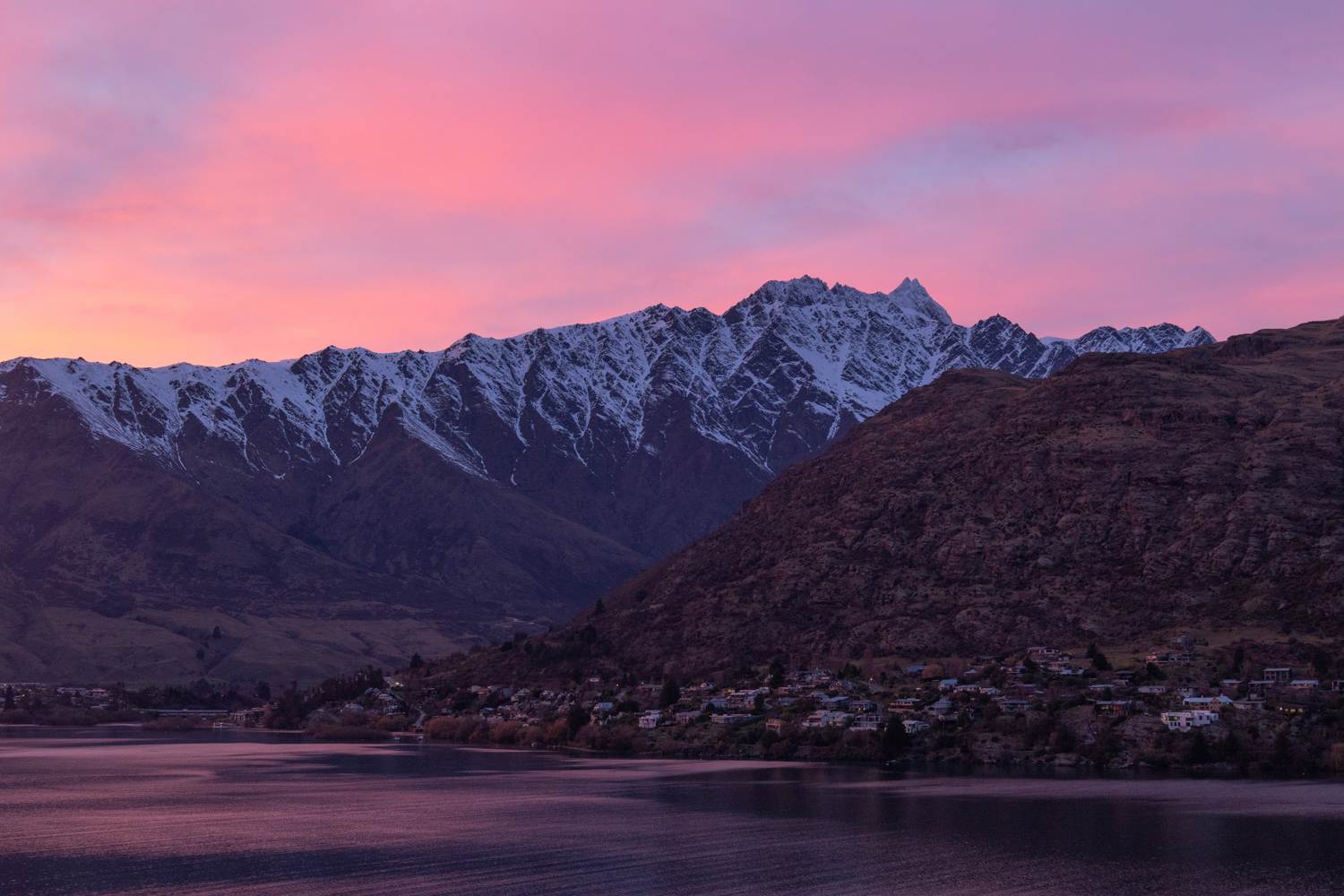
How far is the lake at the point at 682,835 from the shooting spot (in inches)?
3725

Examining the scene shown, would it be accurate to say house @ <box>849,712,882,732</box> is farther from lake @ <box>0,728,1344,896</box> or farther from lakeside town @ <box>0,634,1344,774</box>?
lake @ <box>0,728,1344,896</box>

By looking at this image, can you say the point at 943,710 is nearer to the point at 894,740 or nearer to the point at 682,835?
the point at 894,740

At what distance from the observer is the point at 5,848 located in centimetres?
10975

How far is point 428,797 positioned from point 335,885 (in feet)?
178

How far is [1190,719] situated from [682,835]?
72187mm

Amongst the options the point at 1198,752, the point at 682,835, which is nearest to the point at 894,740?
the point at 1198,752

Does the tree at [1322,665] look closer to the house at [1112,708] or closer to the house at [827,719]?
the house at [1112,708]

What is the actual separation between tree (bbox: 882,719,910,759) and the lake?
50.0 ft

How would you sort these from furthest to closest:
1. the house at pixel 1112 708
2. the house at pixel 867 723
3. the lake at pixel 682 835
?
the house at pixel 867 723
the house at pixel 1112 708
the lake at pixel 682 835

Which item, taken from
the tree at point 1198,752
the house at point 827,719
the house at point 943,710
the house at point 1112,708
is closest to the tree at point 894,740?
the house at point 943,710

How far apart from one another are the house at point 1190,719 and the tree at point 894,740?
1187 inches

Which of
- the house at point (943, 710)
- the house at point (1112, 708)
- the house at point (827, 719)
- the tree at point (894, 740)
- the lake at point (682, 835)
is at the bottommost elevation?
A: the lake at point (682, 835)

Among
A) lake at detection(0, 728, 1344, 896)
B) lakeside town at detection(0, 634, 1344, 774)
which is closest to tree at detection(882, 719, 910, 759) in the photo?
lakeside town at detection(0, 634, 1344, 774)

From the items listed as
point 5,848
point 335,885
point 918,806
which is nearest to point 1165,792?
point 918,806
